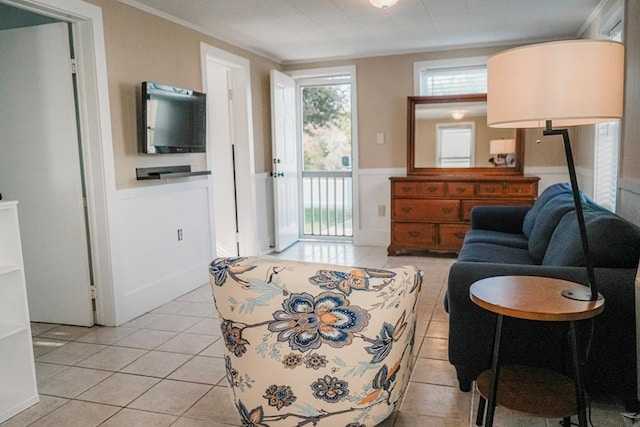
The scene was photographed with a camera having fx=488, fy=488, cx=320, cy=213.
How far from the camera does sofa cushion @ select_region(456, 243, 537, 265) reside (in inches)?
120

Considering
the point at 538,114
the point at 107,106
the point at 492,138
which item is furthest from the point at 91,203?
the point at 492,138

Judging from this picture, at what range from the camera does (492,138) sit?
520cm

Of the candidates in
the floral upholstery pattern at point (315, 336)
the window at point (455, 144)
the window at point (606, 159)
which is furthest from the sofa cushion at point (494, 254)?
the window at point (455, 144)

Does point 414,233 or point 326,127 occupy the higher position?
point 326,127

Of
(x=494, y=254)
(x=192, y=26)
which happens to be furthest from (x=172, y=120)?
(x=494, y=254)

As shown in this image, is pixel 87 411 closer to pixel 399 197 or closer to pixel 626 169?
pixel 626 169

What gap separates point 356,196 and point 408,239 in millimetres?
936

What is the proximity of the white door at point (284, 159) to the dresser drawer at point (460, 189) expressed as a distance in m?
1.89

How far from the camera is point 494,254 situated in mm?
3191

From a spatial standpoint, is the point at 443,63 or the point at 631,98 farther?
the point at 443,63

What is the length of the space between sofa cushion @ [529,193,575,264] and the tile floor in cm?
76

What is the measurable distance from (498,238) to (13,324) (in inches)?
125

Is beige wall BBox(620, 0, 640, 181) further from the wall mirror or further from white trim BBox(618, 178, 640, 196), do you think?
the wall mirror

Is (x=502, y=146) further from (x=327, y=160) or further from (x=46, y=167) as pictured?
(x=46, y=167)
